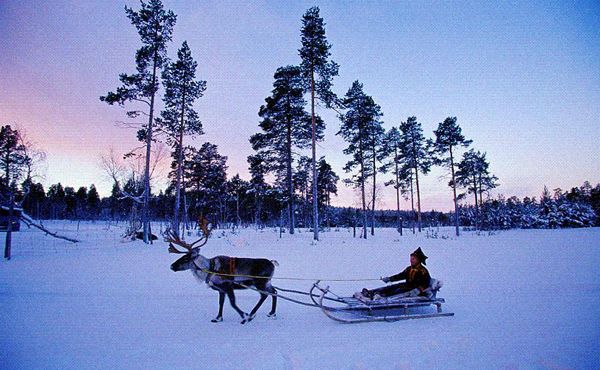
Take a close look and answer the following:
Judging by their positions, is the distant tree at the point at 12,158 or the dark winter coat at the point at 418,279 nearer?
the dark winter coat at the point at 418,279

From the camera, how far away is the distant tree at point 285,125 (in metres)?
23.6

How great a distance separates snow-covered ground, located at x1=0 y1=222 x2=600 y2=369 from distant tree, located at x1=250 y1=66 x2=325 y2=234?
13.6m

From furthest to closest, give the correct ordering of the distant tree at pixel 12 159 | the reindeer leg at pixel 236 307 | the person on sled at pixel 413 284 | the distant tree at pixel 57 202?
the distant tree at pixel 57 202 < the distant tree at pixel 12 159 < the person on sled at pixel 413 284 < the reindeer leg at pixel 236 307

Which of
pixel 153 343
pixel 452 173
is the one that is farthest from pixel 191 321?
pixel 452 173

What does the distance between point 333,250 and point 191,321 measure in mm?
11089

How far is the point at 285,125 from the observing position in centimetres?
2467

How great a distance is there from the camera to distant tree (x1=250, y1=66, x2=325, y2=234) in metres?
23.6

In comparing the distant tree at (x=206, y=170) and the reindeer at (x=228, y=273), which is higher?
the distant tree at (x=206, y=170)

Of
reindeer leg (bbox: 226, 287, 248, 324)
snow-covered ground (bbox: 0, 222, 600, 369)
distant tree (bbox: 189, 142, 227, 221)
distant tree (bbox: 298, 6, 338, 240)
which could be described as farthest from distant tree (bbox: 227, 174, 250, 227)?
reindeer leg (bbox: 226, 287, 248, 324)

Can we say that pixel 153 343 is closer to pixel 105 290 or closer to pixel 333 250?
pixel 105 290

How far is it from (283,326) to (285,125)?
20.5 meters

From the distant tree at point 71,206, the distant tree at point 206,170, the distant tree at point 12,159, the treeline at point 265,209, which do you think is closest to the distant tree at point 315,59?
the treeline at point 265,209

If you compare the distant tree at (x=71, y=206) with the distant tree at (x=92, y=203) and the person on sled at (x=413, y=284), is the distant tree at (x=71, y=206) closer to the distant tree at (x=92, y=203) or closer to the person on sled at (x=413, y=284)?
the distant tree at (x=92, y=203)

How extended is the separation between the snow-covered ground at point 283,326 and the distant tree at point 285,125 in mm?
13632
